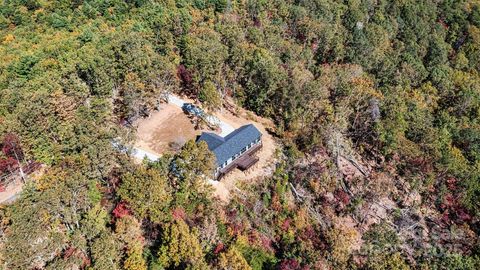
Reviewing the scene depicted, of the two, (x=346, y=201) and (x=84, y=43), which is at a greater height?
(x=84, y=43)

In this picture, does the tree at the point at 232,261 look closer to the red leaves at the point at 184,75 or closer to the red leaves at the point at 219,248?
the red leaves at the point at 219,248

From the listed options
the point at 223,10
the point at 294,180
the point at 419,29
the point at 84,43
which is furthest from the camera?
the point at 419,29

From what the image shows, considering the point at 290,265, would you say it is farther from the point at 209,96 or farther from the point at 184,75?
the point at 184,75

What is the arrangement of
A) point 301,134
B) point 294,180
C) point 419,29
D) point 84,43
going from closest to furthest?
point 294,180 < point 301,134 < point 84,43 < point 419,29

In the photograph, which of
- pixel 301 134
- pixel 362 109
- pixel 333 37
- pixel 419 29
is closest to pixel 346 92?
pixel 362 109

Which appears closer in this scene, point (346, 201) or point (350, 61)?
point (346, 201)

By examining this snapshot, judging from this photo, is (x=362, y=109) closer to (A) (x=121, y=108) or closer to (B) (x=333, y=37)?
(B) (x=333, y=37)
